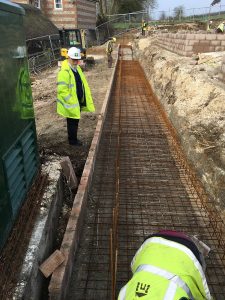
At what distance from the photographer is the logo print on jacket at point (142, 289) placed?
6.48 ft

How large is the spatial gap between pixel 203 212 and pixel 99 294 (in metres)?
2.03

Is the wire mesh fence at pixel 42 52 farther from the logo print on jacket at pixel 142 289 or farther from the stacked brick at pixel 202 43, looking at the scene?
the logo print on jacket at pixel 142 289

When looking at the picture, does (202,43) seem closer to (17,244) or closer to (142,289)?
(17,244)

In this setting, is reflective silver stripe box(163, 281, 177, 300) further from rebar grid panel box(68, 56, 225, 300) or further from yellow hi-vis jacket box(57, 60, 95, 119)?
yellow hi-vis jacket box(57, 60, 95, 119)

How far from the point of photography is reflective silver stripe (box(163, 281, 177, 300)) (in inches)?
75.8

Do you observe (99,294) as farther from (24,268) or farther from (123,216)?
(123,216)

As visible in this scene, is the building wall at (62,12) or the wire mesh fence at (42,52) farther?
the building wall at (62,12)

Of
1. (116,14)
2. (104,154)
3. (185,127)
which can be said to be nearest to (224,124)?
(185,127)

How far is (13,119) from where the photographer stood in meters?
A: 3.54

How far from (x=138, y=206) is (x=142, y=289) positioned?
2957mm

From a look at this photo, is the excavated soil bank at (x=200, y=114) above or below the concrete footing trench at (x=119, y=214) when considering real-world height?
above

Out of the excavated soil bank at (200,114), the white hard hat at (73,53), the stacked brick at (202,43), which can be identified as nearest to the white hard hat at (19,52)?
the white hard hat at (73,53)

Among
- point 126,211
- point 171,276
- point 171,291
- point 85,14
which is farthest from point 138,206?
point 85,14

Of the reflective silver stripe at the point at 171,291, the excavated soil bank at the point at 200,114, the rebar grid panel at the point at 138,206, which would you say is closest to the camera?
the reflective silver stripe at the point at 171,291
